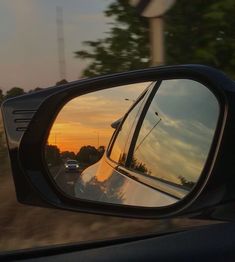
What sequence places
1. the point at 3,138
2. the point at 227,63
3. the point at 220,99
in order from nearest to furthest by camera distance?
the point at 220,99 → the point at 3,138 → the point at 227,63

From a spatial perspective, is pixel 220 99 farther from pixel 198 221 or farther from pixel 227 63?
pixel 227 63

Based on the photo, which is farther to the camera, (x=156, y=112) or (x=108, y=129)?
(x=156, y=112)

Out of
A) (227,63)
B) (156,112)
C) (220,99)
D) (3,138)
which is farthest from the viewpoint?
(227,63)

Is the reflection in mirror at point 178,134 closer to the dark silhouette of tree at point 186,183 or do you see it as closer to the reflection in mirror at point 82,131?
the dark silhouette of tree at point 186,183

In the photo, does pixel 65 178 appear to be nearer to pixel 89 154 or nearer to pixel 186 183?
pixel 89 154

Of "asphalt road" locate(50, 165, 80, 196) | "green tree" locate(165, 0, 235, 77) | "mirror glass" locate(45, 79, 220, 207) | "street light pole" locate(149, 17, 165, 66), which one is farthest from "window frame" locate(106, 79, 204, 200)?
"green tree" locate(165, 0, 235, 77)

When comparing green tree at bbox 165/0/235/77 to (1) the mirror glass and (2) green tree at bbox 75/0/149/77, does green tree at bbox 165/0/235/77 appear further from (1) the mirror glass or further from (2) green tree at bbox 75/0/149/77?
(1) the mirror glass

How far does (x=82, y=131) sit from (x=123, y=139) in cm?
21

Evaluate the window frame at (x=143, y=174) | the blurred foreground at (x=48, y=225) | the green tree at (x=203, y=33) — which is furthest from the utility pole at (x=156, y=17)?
the green tree at (x=203, y=33)

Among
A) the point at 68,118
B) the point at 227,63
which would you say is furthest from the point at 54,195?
the point at 227,63

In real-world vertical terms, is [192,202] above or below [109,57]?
below

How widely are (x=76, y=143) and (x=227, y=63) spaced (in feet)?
10.8

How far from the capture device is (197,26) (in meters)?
4.95

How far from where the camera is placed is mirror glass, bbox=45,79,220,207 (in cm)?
170
